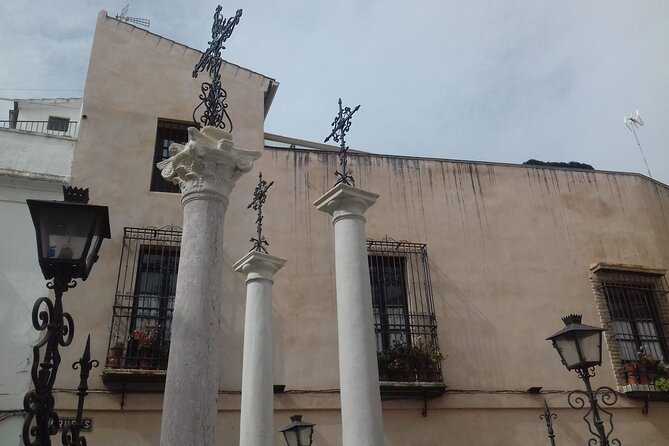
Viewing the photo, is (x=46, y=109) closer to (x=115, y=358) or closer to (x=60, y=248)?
(x=115, y=358)

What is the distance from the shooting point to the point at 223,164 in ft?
19.2

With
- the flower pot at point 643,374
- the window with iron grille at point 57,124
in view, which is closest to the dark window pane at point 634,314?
the flower pot at point 643,374

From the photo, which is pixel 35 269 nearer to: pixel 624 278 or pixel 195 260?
pixel 195 260

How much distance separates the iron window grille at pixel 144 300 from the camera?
10.9 m

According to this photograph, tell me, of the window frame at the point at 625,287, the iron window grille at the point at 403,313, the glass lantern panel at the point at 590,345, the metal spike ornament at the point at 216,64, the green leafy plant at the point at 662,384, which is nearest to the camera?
the metal spike ornament at the point at 216,64

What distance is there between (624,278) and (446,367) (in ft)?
16.8

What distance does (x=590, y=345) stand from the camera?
6.93 m

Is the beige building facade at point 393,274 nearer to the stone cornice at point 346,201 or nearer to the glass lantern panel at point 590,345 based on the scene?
the stone cornice at point 346,201

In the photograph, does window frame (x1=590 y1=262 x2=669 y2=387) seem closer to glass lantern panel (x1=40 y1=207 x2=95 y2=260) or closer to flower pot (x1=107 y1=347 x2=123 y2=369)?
flower pot (x1=107 y1=347 x2=123 y2=369)

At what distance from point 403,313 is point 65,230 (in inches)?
358

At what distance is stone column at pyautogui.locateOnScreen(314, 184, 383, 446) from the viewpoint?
21.7ft

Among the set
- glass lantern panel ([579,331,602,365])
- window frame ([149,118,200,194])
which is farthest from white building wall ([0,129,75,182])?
glass lantern panel ([579,331,602,365])

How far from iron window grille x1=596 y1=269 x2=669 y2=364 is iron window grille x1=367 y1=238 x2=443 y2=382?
168 inches

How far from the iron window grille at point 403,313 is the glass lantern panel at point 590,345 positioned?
5.26 m
